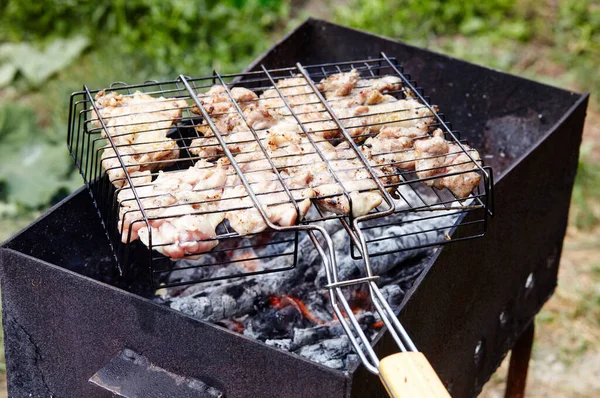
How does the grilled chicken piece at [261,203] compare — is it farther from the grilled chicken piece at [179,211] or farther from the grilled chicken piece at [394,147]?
the grilled chicken piece at [394,147]

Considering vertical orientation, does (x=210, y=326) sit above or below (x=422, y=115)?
below

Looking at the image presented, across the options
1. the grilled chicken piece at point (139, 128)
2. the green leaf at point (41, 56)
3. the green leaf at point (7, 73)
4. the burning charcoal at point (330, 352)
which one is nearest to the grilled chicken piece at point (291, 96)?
the grilled chicken piece at point (139, 128)

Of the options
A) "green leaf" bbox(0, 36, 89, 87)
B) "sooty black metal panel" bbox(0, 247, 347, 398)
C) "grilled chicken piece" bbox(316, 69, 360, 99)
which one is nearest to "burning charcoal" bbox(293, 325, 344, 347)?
"sooty black metal panel" bbox(0, 247, 347, 398)

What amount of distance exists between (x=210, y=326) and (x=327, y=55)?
202 centimetres

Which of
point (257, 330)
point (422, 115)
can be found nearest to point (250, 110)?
point (422, 115)

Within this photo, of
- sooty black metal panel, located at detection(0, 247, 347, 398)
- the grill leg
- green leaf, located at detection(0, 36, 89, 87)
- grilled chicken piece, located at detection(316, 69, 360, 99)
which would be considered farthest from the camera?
green leaf, located at detection(0, 36, 89, 87)

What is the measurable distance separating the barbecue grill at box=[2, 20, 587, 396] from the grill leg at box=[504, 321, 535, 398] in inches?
5.1

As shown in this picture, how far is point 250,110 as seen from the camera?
7.73 ft

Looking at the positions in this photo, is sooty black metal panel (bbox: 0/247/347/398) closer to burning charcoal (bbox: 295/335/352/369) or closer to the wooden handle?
the wooden handle

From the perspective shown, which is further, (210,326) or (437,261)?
(437,261)

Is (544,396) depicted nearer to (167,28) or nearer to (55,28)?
(167,28)

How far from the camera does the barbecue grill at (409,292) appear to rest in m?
1.92

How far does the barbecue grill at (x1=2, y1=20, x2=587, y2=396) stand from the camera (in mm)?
1919

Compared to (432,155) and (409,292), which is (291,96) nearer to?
(432,155)
